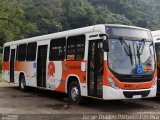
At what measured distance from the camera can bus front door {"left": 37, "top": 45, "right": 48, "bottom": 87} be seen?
16.8 meters

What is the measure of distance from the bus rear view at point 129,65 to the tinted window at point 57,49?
2954 millimetres

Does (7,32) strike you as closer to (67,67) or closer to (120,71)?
(67,67)

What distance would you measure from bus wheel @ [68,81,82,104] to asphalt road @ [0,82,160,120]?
293 mm

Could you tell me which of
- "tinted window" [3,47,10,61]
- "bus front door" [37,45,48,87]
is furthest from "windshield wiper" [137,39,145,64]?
"tinted window" [3,47,10,61]

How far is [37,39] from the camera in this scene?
17.7m

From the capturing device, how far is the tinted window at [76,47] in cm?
1362

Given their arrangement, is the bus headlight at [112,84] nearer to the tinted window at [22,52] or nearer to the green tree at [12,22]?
the tinted window at [22,52]

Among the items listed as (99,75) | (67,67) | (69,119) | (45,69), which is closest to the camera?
(69,119)

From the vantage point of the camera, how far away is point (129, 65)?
491 inches

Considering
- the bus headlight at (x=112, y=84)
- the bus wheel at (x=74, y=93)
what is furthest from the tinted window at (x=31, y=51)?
the bus headlight at (x=112, y=84)

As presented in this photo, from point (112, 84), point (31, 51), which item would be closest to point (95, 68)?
point (112, 84)

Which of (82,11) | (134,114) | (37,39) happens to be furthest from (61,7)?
(134,114)

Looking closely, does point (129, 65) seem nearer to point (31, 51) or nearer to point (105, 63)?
point (105, 63)

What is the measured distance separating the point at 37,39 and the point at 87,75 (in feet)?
17.8
